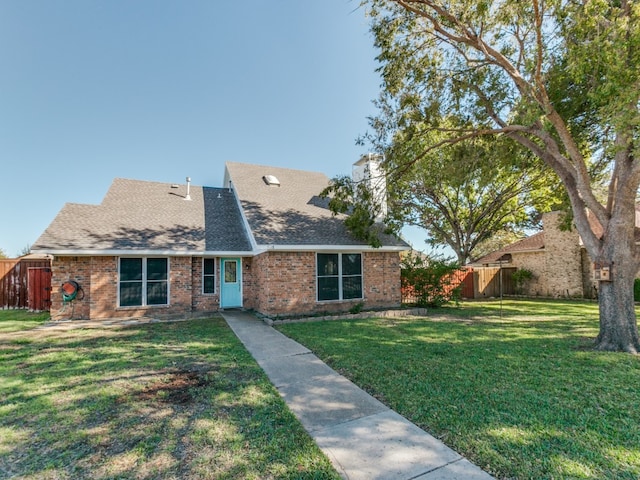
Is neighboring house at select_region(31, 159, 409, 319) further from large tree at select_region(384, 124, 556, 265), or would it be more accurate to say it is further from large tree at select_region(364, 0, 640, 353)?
large tree at select_region(364, 0, 640, 353)

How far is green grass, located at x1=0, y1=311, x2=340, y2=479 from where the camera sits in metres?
2.63

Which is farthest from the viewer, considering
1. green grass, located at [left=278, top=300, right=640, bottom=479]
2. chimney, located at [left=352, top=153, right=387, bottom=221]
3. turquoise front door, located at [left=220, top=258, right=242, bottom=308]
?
turquoise front door, located at [left=220, top=258, right=242, bottom=308]

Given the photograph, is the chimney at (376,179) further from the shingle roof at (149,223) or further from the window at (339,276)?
the shingle roof at (149,223)

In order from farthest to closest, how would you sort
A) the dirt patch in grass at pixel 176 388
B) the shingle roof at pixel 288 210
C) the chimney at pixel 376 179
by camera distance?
the chimney at pixel 376 179
the shingle roof at pixel 288 210
the dirt patch in grass at pixel 176 388

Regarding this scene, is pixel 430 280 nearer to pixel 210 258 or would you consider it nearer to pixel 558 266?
pixel 210 258

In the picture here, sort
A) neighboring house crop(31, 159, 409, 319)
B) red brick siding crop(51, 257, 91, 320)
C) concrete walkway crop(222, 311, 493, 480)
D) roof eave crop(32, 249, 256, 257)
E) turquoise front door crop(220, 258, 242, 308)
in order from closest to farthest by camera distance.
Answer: concrete walkway crop(222, 311, 493, 480), roof eave crop(32, 249, 256, 257), red brick siding crop(51, 257, 91, 320), neighboring house crop(31, 159, 409, 319), turquoise front door crop(220, 258, 242, 308)

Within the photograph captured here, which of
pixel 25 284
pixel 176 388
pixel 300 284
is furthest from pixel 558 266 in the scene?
pixel 25 284

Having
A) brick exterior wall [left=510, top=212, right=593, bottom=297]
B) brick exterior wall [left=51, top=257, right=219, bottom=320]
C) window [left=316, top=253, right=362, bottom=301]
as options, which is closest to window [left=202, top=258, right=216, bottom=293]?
brick exterior wall [left=51, top=257, right=219, bottom=320]

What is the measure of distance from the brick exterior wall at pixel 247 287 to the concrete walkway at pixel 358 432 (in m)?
4.90

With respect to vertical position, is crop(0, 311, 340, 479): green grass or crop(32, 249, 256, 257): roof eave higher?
crop(32, 249, 256, 257): roof eave

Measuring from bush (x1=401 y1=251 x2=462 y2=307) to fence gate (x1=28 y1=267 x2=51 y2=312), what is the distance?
13.7 meters

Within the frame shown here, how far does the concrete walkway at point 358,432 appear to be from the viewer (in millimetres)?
2555

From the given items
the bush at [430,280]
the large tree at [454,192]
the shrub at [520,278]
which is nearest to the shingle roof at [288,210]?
the large tree at [454,192]

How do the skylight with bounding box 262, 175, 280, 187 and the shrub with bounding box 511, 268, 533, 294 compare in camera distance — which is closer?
the skylight with bounding box 262, 175, 280, 187
